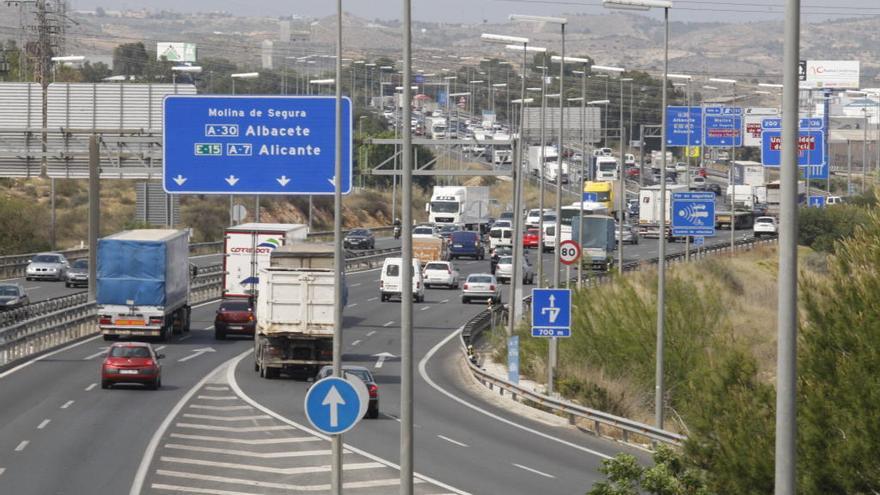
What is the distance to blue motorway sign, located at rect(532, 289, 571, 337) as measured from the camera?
3672 cm

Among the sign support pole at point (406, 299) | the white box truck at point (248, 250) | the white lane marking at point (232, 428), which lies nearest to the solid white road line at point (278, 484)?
the white lane marking at point (232, 428)

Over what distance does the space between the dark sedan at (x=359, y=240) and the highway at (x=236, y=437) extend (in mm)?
46035

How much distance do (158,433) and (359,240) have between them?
64.2 metres

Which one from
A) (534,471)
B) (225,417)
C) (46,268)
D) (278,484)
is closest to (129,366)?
(225,417)

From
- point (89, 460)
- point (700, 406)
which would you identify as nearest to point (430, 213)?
point (89, 460)

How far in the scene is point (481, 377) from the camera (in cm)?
4522

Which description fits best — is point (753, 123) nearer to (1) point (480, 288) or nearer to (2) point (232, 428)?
(1) point (480, 288)

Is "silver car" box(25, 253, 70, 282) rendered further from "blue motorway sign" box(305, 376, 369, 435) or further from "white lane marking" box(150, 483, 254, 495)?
"blue motorway sign" box(305, 376, 369, 435)

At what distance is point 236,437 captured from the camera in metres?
33.0

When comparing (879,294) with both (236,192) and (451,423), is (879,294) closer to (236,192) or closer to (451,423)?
(451,423)

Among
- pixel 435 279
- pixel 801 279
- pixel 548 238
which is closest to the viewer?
pixel 801 279

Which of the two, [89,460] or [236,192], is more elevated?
[236,192]

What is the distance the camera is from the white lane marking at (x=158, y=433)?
2688 cm

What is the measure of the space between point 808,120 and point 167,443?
54785mm
